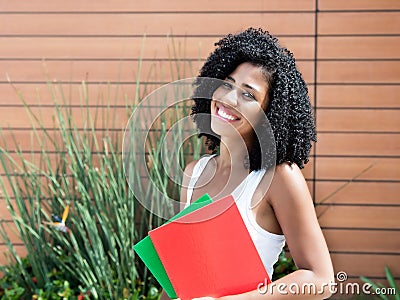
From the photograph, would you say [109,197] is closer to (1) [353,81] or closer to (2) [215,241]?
(1) [353,81]

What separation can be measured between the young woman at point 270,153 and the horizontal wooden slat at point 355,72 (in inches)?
89.8

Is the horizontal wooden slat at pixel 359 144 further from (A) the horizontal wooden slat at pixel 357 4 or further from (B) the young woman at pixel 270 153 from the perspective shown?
(B) the young woman at pixel 270 153

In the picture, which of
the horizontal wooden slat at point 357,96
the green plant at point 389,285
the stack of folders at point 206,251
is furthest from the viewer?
the horizontal wooden slat at point 357,96

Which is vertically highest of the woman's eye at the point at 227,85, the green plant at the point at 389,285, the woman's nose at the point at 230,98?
the woman's eye at the point at 227,85

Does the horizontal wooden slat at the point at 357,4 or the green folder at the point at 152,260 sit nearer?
the green folder at the point at 152,260

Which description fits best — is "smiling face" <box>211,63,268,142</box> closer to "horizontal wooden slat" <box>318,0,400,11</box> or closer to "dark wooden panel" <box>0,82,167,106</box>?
"dark wooden panel" <box>0,82,167,106</box>

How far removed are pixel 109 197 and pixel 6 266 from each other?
2.65ft

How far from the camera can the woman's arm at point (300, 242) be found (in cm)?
134

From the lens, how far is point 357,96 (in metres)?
3.74

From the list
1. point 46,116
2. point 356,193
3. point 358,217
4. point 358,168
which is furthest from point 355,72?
point 46,116

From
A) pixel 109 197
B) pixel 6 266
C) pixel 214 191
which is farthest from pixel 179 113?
pixel 214 191

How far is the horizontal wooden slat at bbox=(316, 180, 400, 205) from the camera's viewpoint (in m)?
3.73

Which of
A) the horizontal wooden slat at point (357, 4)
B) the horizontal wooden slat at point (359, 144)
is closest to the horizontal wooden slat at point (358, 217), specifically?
the horizontal wooden slat at point (359, 144)

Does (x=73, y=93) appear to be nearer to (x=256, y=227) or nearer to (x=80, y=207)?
(x=80, y=207)
